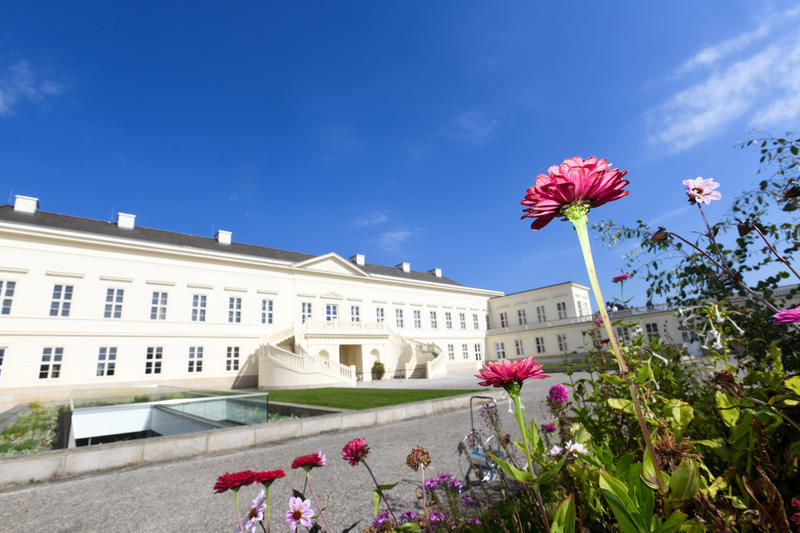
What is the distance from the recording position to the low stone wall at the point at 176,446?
530 centimetres

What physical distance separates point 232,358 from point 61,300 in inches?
367

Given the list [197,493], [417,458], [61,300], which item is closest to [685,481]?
[417,458]

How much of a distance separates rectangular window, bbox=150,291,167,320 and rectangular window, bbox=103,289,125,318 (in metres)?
1.53

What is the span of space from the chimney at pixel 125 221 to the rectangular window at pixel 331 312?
48.0 ft

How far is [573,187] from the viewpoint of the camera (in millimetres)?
997

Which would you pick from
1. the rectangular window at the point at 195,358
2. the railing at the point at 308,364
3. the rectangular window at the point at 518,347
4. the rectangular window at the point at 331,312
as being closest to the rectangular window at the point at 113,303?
the rectangular window at the point at 195,358

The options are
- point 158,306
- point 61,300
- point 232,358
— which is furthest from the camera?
point 232,358

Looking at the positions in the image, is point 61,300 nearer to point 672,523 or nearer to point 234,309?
point 234,309

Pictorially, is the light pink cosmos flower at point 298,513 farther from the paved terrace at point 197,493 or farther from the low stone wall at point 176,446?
the low stone wall at point 176,446

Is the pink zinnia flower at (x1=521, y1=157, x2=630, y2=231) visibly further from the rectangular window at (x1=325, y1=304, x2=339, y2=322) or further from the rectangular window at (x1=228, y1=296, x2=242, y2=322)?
the rectangular window at (x1=325, y1=304, x2=339, y2=322)

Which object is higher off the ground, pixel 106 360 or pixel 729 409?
pixel 106 360

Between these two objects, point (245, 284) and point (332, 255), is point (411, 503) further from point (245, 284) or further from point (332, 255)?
point (332, 255)

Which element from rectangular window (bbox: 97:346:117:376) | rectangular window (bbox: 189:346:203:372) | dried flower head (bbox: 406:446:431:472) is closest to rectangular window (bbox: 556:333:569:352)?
rectangular window (bbox: 189:346:203:372)

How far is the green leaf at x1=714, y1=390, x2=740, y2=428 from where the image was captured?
1438mm
